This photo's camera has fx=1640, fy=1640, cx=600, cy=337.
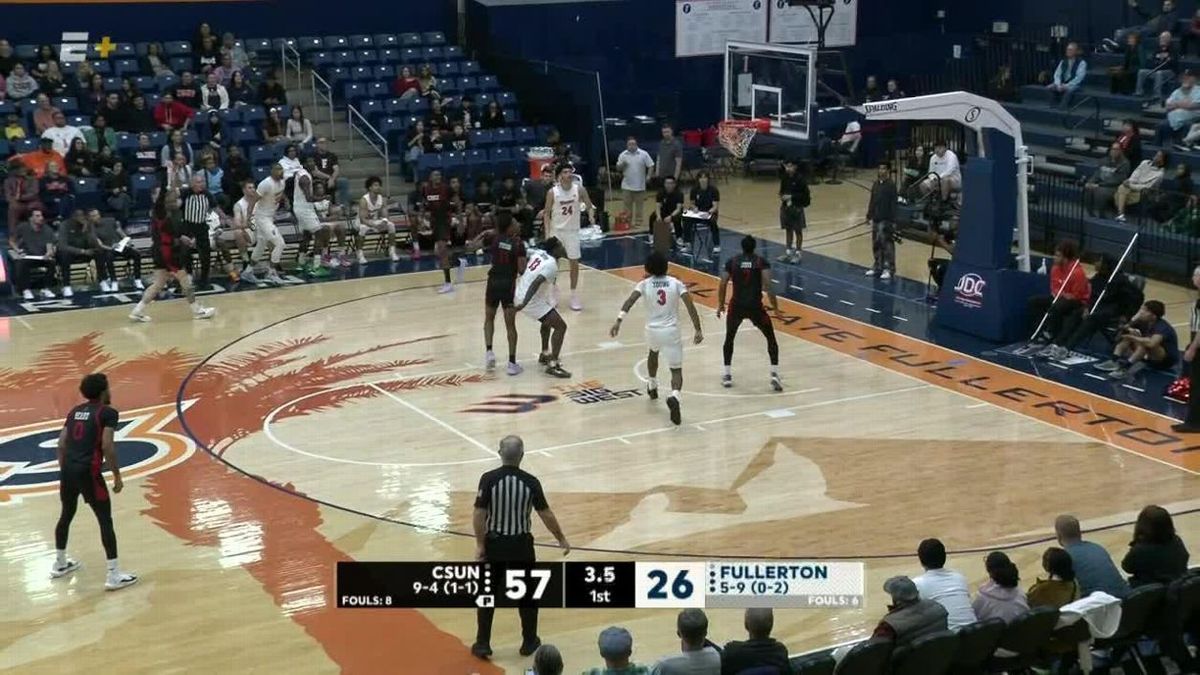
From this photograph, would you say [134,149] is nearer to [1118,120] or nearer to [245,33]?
[245,33]

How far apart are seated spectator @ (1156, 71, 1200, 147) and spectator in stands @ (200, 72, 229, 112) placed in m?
14.9

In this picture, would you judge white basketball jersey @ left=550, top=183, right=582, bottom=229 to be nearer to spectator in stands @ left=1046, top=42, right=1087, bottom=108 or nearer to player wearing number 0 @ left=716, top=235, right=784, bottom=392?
player wearing number 0 @ left=716, top=235, right=784, bottom=392

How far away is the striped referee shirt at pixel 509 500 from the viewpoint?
1038 centimetres

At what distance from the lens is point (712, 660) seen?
873cm

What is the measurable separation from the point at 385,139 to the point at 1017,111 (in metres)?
11.3

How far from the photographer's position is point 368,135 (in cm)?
2814

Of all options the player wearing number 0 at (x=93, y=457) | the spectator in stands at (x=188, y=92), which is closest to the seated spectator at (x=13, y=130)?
the spectator in stands at (x=188, y=92)

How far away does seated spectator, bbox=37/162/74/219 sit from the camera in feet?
75.7

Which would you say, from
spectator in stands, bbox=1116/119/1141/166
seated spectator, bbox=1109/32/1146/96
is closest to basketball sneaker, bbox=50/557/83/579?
spectator in stands, bbox=1116/119/1141/166

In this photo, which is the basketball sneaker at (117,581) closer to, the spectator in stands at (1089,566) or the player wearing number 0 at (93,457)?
the player wearing number 0 at (93,457)

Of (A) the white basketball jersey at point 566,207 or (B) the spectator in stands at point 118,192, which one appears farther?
(B) the spectator in stands at point 118,192

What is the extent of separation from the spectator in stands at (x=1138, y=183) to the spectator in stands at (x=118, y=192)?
47.0 ft

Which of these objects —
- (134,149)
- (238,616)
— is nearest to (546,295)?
→ (238,616)

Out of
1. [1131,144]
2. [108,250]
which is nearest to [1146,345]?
[1131,144]
